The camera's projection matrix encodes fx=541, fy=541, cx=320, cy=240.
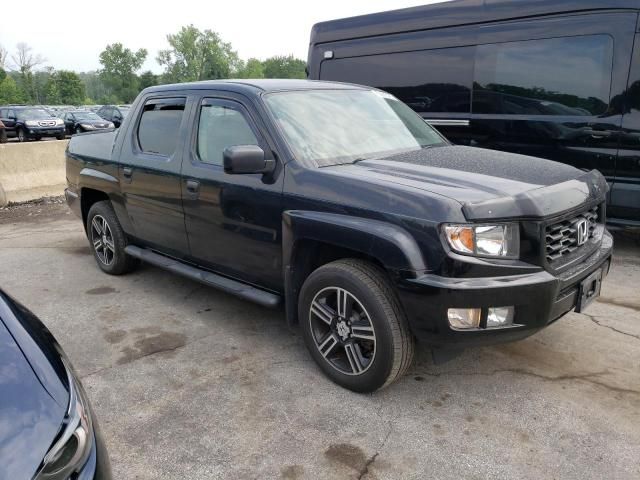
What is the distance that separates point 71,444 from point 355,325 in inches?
65.0

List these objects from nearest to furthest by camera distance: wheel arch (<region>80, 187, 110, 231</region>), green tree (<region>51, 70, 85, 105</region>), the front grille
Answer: the front grille
wheel arch (<region>80, 187, 110, 231</region>)
green tree (<region>51, 70, 85, 105</region>)

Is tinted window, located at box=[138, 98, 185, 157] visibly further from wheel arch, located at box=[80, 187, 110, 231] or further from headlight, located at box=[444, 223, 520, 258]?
headlight, located at box=[444, 223, 520, 258]

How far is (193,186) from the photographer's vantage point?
152 inches

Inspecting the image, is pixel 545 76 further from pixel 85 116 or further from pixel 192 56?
pixel 192 56

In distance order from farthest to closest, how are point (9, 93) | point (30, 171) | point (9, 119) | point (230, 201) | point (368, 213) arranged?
point (9, 93)
point (9, 119)
point (30, 171)
point (230, 201)
point (368, 213)

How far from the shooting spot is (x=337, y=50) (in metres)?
7.00

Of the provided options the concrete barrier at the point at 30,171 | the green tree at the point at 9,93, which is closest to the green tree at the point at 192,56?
the green tree at the point at 9,93

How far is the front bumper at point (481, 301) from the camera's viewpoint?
257 cm

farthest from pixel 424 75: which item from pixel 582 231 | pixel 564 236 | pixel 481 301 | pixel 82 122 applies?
pixel 82 122

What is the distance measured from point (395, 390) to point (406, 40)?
4.49 meters

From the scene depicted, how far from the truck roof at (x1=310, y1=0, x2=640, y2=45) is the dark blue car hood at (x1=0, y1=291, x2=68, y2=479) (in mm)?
5208

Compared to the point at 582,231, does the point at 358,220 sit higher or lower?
higher

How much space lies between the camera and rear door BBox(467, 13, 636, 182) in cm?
496

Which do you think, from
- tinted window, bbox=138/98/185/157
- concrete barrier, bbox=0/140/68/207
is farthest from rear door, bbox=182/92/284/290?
concrete barrier, bbox=0/140/68/207
